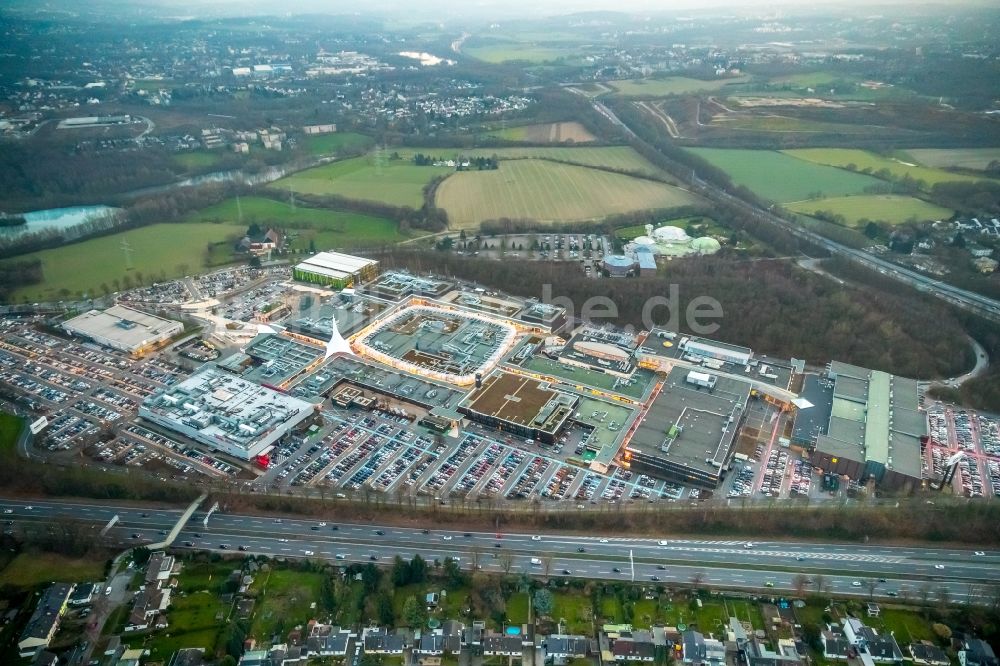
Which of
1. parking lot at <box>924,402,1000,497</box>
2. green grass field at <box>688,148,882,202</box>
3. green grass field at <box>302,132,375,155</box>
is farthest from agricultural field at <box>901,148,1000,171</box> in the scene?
green grass field at <box>302,132,375,155</box>

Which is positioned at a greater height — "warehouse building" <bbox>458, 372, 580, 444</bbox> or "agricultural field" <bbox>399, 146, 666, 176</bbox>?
"agricultural field" <bbox>399, 146, 666, 176</bbox>

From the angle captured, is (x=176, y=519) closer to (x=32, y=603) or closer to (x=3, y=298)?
(x=32, y=603)

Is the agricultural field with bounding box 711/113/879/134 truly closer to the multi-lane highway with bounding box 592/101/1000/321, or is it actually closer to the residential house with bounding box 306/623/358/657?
the multi-lane highway with bounding box 592/101/1000/321

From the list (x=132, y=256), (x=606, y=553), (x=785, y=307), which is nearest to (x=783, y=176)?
(x=785, y=307)

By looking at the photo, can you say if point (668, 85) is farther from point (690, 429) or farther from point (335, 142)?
point (690, 429)

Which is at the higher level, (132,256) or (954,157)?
(954,157)

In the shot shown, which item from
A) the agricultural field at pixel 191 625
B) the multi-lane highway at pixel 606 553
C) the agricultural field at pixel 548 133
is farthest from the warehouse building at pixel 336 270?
the agricultural field at pixel 548 133
